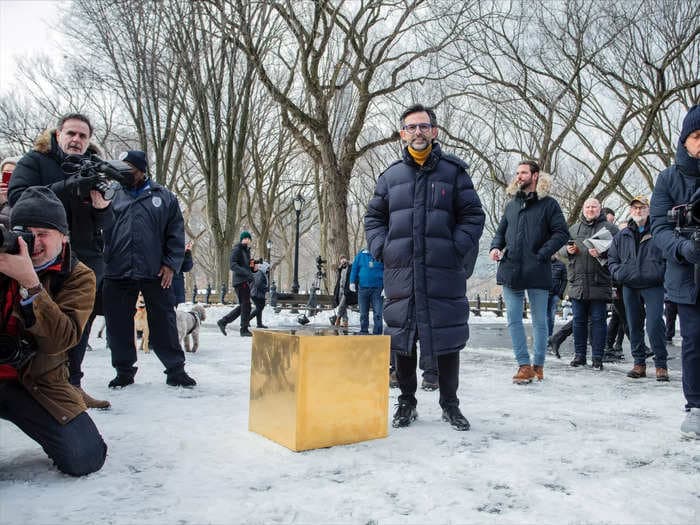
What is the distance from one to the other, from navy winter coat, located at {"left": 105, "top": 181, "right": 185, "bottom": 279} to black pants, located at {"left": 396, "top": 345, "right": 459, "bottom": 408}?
2.26 meters

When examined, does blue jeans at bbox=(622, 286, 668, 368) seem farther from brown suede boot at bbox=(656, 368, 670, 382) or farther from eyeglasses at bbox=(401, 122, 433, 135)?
eyeglasses at bbox=(401, 122, 433, 135)

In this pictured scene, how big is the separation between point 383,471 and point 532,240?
375 centimetres

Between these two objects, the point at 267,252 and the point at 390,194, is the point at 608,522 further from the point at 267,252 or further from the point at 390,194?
the point at 267,252

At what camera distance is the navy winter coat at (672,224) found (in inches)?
150

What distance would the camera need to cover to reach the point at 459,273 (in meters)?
4.08

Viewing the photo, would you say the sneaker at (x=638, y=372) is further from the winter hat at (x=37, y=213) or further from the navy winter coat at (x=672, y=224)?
the winter hat at (x=37, y=213)

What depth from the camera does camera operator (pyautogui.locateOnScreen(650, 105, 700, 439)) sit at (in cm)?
378

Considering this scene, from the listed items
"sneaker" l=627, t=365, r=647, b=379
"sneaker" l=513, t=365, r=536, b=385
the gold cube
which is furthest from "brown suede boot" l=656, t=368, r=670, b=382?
the gold cube

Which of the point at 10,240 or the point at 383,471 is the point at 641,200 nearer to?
the point at 383,471

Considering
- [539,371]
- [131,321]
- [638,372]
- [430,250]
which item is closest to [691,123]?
[430,250]

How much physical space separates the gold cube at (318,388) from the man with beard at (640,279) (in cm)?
398

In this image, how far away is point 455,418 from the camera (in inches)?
157

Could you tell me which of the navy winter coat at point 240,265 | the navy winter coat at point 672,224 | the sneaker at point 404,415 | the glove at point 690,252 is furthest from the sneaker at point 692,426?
the navy winter coat at point 240,265

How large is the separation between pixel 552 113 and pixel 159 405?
734 inches
